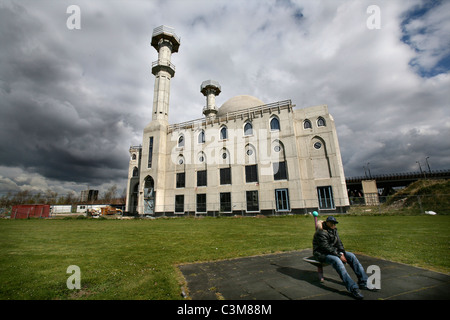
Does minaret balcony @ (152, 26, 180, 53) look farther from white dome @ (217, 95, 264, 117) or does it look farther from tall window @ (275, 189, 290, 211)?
tall window @ (275, 189, 290, 211)

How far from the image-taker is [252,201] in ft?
89.9

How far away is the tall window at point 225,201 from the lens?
94.0ft

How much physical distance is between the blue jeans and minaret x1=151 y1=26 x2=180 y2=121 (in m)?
35.9

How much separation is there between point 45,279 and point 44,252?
3966 millimetres

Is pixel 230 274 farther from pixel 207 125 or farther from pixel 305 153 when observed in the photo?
pixel 207 125

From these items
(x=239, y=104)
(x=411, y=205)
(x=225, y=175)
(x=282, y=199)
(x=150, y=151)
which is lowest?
(x=411, y=205)

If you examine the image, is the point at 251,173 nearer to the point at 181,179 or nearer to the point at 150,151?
Answer: the point at 181,179

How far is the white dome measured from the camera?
1434 inches

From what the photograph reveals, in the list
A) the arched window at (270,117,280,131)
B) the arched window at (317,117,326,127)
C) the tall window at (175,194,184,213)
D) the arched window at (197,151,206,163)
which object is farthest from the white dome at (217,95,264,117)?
the tall window at (175,194,184,213)

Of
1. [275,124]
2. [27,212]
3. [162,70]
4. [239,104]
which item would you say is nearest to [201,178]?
[275,124]

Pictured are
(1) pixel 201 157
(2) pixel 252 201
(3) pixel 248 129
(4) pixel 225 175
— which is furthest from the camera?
(1) pixel 201 157

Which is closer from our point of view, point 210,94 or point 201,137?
point 201,137

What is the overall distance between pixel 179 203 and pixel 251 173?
42.5 ft

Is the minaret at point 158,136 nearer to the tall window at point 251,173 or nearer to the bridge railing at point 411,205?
the tall window at point 251,173
